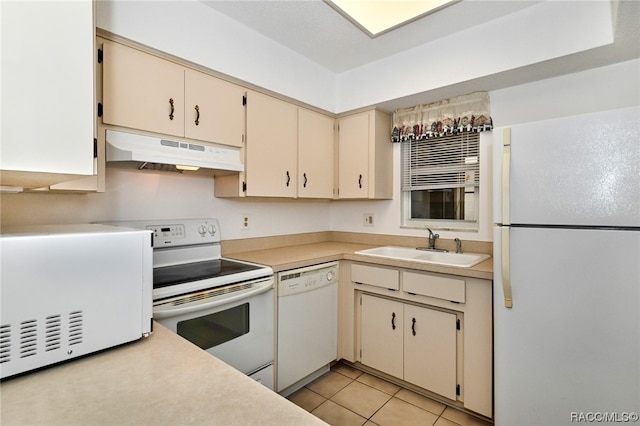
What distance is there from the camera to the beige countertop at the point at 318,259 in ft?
6.19

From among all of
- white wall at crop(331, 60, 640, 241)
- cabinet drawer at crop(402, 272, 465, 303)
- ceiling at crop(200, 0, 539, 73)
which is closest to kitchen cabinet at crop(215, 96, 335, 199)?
ceiling at crop(200, 0, 539, 73)

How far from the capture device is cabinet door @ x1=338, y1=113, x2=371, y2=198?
9.02ft

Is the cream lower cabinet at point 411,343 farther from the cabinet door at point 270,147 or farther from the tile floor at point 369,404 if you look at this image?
the cabinet door at point 270,147

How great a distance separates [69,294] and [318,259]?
155 centimetres

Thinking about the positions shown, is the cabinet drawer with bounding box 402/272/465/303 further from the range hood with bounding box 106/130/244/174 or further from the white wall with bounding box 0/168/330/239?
the range hood with bounding box 106/130/244/174

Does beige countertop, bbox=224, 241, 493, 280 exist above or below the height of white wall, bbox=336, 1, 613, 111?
below

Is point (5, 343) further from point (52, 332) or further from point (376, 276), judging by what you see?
point (376, 276)

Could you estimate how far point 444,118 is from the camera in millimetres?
2516

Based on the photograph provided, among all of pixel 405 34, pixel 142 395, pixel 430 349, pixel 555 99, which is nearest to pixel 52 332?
pixel 142 395

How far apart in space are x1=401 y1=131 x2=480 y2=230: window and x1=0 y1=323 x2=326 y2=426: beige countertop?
223 centimetres

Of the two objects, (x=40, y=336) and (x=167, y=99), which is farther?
(x=167, y=99)

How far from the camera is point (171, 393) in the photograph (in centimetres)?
76

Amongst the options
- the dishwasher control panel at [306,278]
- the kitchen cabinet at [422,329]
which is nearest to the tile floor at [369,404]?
the kitchen cabinet at [422,329]

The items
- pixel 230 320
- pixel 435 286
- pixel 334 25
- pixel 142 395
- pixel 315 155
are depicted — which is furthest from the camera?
pixel 315 155
